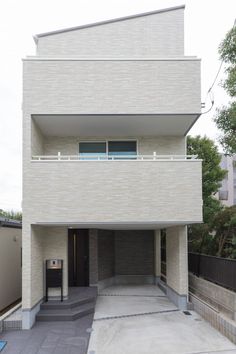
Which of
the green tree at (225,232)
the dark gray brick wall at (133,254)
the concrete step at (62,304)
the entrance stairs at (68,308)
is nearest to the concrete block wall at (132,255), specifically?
the dark gray brick wall at (133,254)

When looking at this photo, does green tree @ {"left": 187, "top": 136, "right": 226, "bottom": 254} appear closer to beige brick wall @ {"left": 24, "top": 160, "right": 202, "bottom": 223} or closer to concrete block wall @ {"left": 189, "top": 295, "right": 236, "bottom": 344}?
concrete block wall @ {"left": 189, "top": 295, "right": 236, "bottom": 344}

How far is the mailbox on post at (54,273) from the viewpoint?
10.0 m

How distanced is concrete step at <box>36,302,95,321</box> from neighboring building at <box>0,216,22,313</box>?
A: 179 cm

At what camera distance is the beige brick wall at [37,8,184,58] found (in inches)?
425

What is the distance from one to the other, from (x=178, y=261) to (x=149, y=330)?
2.84 meters

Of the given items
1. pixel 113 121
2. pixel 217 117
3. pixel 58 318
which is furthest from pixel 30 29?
pixel 58 318

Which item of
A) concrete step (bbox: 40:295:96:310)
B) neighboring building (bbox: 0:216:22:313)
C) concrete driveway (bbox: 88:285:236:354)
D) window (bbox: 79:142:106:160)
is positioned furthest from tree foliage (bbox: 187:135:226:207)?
neighboring building (bbox: 0:216:22:313)

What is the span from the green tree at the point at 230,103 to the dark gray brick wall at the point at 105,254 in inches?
276

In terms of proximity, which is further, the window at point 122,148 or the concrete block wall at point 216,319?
the window at point 122,148

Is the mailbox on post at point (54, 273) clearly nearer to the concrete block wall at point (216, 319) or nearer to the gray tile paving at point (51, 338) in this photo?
the gray tile paving at point (51, 338)

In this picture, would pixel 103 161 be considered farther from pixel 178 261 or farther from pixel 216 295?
pixel 216 295

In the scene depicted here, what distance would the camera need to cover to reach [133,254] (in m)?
14.8

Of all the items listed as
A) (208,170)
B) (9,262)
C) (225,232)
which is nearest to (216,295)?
(225,232)

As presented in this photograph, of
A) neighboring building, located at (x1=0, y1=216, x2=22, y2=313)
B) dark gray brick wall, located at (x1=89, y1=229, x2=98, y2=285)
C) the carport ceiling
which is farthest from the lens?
dark gray brick wall, located at (x1=89, y1=229, x2=98, y2=285)
